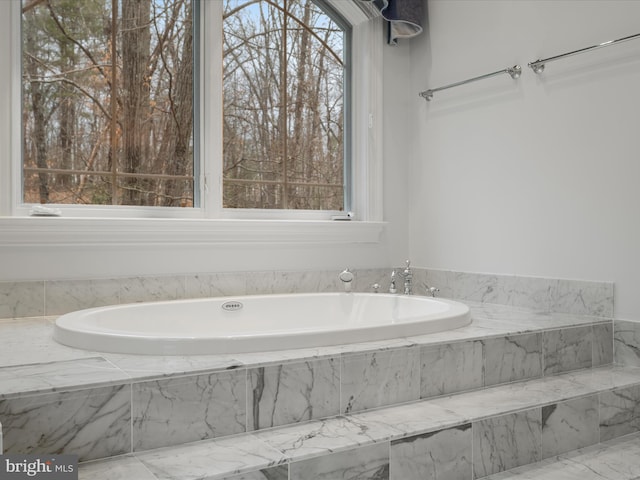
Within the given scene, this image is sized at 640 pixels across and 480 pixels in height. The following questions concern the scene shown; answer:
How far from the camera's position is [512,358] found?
2273 millimetres

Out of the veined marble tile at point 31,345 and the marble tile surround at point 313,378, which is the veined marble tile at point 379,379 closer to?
the marble tile surround at point 313,378

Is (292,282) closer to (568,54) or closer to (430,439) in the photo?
(430,439)

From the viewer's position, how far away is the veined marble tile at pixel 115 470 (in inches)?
55.5

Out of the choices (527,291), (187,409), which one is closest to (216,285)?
(187,409)

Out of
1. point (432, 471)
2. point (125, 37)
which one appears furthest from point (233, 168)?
point (432, 471)

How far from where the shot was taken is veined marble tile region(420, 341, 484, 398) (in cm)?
204

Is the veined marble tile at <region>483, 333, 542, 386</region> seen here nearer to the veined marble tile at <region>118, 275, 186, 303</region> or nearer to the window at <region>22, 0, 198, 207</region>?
the veined marble tile at <region>118, 275, 186, 303</region>

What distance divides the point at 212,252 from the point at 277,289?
41 cm

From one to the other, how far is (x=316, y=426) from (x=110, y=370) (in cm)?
60

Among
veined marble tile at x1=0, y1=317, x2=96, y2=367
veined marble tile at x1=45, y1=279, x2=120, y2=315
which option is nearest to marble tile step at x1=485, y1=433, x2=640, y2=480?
veined marble tile at x1=0, y1=317, x2=96, y2=367

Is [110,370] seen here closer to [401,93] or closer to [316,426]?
[316,426]

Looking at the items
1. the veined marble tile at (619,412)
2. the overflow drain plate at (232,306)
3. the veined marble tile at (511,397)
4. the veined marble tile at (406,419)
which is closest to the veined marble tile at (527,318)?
the veined marble tile at (511,397)

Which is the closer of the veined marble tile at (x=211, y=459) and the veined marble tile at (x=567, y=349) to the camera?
the veined marble tile at (x=211, y=459)

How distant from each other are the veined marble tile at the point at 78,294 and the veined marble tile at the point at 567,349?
188cm
